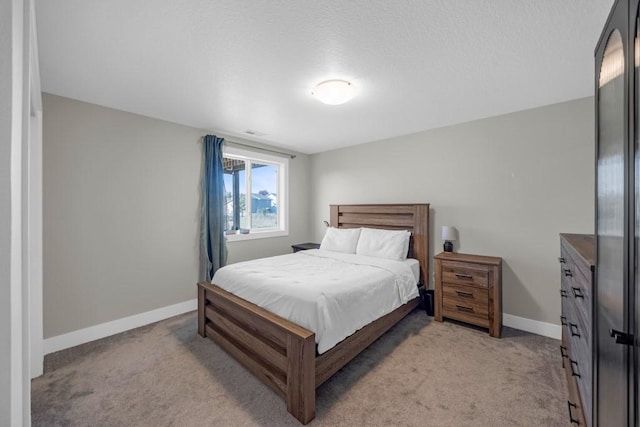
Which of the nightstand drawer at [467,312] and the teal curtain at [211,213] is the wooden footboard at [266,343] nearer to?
the teal curtain at [211,213]

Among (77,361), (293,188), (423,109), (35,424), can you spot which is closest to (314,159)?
(293,188)

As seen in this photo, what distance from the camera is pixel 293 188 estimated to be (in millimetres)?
4781

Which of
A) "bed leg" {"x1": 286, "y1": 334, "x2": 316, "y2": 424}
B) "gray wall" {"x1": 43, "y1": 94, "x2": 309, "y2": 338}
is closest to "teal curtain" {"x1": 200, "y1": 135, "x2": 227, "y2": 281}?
"gray wall" {"x1": 43, "y1": 94, "x2": 309, "y2": 338}

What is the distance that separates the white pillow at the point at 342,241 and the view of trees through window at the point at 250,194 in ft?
3.87

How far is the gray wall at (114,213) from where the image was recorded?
2.47 m

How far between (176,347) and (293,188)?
3.00m

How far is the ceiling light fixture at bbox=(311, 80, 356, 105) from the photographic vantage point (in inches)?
85.6

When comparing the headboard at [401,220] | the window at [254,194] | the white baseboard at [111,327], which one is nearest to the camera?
the white baseboard at [111,327]

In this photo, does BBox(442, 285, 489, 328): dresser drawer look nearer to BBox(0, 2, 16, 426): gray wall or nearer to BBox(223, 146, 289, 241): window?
BBox(223, 146, 289, 241): window

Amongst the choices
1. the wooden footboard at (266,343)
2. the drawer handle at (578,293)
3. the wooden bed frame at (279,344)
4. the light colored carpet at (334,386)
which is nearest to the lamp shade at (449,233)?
the wooden bed frame at (279,344)

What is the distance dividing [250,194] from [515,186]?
3535 millimetres

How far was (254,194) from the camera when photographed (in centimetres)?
432

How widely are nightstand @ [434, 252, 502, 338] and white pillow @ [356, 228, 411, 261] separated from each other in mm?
438

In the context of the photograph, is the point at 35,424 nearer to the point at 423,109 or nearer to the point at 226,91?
the point at 226,91
